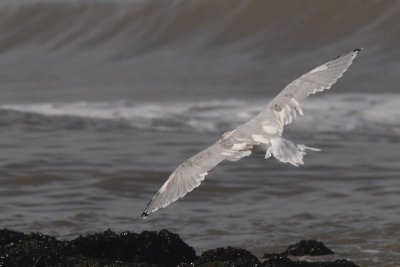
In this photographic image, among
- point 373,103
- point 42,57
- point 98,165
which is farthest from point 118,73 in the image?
point 98,165

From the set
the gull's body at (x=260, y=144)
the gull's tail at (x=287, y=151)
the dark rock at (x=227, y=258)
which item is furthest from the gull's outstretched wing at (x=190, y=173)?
the dark rock at (x=227, y=258)

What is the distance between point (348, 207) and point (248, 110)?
4711 mm

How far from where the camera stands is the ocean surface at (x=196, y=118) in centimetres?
631

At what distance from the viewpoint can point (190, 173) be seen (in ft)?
15.2

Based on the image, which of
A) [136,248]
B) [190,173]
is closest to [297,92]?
[190,173]

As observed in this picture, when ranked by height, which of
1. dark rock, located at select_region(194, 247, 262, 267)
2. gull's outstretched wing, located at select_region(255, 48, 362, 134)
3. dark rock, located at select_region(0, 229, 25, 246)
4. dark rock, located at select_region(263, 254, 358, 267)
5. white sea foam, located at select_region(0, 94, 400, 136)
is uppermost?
white sea foam, located at select_region(0, 94, 400, 136)

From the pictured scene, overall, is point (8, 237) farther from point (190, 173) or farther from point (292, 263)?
point (292, 263)

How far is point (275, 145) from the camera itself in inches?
A: 179

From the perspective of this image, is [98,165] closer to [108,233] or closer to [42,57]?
[108,233]

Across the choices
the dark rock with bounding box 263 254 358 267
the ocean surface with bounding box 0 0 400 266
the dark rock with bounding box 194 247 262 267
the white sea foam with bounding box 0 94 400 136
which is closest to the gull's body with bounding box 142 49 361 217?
the dark rock with bounding box 194 247 262 267

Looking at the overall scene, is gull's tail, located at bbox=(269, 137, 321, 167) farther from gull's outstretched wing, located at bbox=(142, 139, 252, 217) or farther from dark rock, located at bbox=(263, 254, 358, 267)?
dark rock, located at bbox=(263, 254, 358, 267)

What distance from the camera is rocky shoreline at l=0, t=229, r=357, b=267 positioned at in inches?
169

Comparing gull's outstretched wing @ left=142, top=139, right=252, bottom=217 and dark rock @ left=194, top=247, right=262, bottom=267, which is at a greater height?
gull's outstretched wing @ left=142, top=139, right=252, bottom=217

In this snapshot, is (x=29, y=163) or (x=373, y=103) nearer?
(x=29, y=163)
